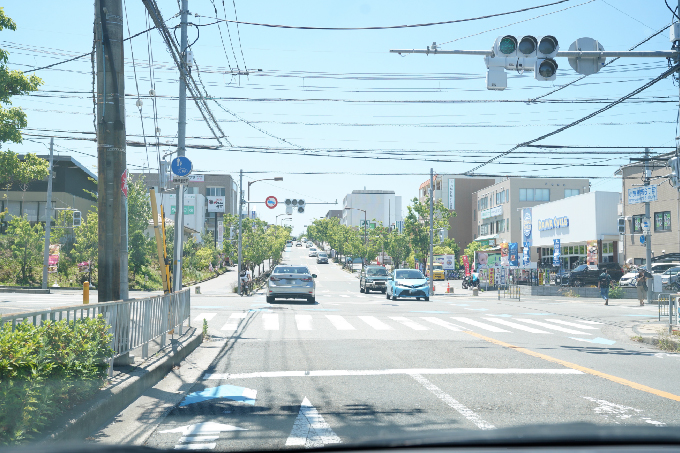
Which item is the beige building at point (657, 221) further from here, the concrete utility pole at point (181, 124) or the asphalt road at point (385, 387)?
the concrete utility pole at point (181, 124)

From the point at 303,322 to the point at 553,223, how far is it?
45993mm

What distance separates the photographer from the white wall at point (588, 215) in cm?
5109

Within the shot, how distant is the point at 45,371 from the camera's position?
5.46 meters

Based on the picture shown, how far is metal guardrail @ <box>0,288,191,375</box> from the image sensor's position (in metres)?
6.08

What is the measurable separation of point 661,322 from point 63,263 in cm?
3569

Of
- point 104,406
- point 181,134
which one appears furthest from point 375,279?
point 104,406

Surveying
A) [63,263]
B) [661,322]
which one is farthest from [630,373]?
[63,263]

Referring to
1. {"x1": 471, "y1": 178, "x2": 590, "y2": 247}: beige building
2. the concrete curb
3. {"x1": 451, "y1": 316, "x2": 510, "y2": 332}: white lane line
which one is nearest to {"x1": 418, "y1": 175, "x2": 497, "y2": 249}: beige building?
{"x1": 471, "y1": 178, "x2": 590, "y2": 247}: beige building

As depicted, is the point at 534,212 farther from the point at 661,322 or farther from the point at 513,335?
the point at 513,335

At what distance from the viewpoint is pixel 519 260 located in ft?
157

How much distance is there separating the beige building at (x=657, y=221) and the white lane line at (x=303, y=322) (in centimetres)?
3092

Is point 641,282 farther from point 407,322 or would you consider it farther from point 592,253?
point 592,253

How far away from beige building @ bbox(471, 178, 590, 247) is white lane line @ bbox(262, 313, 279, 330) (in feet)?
182

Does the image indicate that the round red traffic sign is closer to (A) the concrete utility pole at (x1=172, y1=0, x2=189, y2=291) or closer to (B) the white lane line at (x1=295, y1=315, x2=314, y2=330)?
(B) the white lane line at (x1=295, y1=315, x2=314, y2=330)
